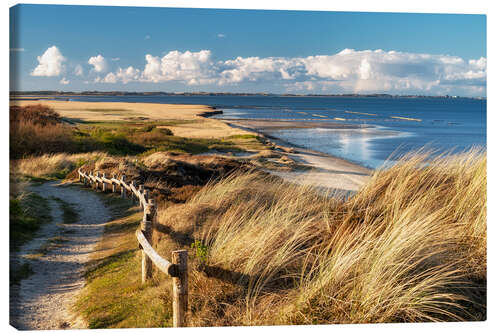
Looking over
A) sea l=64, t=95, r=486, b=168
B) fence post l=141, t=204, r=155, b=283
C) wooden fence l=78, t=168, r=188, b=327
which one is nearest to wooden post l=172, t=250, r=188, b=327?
wooden fence l=78, t=168, r=188, b=327

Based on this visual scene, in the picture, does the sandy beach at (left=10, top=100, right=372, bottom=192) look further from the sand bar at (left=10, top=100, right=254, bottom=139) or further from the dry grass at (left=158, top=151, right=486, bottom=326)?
the dry grass at (left=158, top=151, right=486, bottom=326)

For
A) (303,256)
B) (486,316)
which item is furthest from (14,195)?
(486,316)

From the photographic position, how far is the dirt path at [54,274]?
5.34 meters

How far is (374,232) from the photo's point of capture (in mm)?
5312

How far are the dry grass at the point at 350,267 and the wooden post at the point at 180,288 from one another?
26cm

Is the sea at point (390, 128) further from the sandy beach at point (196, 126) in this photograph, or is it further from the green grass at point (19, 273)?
the green grass at point (19, 273)

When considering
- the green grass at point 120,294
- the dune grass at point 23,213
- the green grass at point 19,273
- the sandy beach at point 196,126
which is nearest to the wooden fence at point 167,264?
the green grass at point 120,294

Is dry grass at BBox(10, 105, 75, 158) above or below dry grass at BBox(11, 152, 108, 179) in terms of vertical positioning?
above

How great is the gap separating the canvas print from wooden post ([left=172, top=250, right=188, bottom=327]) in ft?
0.06

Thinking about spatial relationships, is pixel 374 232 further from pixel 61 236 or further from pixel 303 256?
pixel 61 236

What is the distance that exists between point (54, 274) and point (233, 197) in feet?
9.80

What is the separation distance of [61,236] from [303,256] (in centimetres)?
461

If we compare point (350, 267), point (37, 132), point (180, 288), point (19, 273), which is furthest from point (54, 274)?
point (350, 267)

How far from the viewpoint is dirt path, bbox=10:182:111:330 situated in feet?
17.5
